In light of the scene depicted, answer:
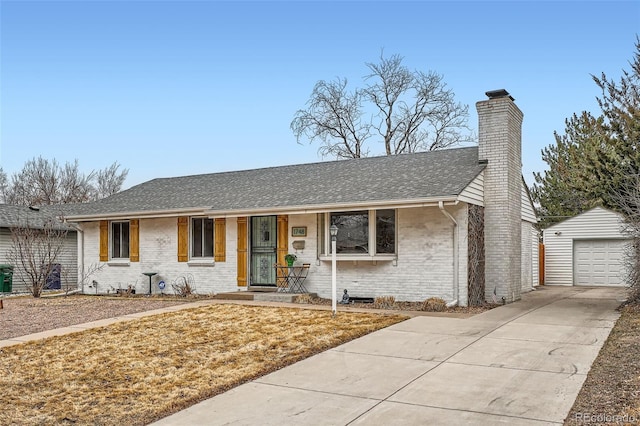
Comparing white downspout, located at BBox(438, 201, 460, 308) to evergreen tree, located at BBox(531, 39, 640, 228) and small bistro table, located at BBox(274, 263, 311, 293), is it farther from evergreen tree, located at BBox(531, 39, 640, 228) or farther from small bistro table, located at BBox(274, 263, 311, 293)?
evergreen tree, located at BBox(531, 39, 640, 228)

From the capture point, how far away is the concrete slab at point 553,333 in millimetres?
8113

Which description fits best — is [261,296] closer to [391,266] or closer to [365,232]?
[365,232]

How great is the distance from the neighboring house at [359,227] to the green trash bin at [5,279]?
12.5 ft

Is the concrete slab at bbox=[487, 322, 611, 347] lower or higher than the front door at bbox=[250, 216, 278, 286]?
lower

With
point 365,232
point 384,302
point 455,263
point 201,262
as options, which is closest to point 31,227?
point 201,262

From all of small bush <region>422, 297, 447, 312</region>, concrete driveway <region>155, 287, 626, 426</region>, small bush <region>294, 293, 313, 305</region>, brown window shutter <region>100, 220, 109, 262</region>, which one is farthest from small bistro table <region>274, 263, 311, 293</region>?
brown window shutter <region>100, 220, 109, 262</region>

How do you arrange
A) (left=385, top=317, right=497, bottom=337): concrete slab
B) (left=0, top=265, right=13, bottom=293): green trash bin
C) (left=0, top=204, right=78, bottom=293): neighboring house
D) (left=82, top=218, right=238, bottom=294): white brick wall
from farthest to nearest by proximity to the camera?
(left=0, top=204, right=78, bottom=293): neighboring house, (left=0, top=265, right=13, bottom=293): green trash bin, (left=82, top=218, right=238, bottom=294): white brick wall, (left=385, top=317, right=497, bottom=337): concrete slab

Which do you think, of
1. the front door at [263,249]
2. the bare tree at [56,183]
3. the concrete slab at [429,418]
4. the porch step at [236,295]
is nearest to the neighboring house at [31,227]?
the porch step at [236,295]

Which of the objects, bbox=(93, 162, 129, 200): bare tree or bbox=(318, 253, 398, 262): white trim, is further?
bbox=(93, 162, 129, 200): bare tree

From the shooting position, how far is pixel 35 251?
65.4 ft

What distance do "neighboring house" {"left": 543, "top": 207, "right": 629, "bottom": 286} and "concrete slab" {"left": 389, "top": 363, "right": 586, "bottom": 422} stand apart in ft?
53.3

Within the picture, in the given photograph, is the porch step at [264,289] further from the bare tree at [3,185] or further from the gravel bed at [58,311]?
the bare tree at [3,185]

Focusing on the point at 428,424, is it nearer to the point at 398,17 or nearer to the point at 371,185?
the point at 371,185

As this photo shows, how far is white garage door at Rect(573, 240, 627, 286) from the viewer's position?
20.4 meters
